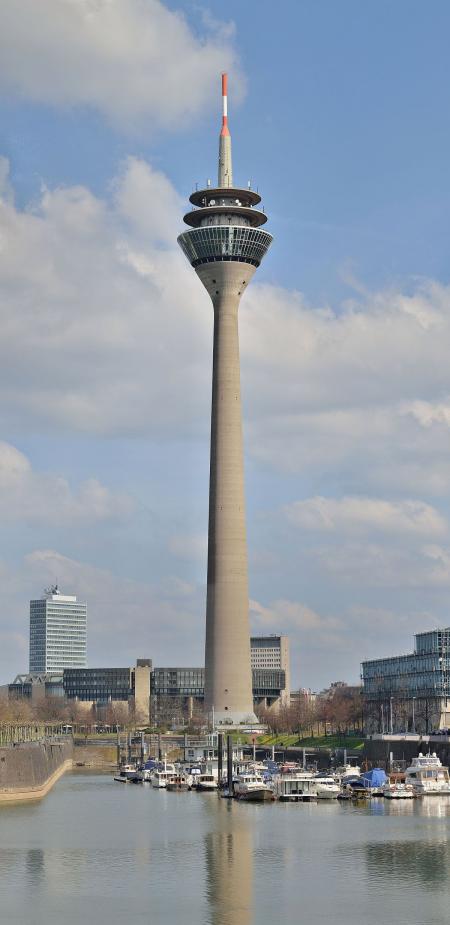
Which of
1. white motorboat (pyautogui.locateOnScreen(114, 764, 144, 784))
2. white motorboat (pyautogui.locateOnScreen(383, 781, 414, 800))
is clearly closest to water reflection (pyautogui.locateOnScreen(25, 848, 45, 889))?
white motorboat (pyautogui.locateOnScreen(383, 781, 414, 800))

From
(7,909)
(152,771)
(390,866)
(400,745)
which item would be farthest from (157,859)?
(152,771)

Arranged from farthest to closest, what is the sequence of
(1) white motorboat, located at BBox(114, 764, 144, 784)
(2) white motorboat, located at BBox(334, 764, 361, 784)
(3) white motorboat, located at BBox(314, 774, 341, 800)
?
(1) white motorboat, located at BBox(114, 764, 144, 784)
(2) white motorboat, located at BBox(334, 764, 361, 784)
(3) white motorboat, located at BBox(314, 774, 341, 800)

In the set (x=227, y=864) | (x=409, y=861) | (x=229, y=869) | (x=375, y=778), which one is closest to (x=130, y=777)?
(x=375, y=778)

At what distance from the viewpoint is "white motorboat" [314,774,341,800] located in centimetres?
12625

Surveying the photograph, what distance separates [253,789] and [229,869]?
4658 cm

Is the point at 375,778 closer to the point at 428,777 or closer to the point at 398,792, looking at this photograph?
the point at 428,777

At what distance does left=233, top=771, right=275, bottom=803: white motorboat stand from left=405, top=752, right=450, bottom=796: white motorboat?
42.5ft

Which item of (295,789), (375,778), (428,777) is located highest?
(428,777)

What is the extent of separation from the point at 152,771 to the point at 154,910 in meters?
97.7

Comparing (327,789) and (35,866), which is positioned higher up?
(327,789)

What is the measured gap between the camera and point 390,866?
3201 inches

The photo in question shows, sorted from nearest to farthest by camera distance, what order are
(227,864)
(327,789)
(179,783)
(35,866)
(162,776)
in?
(35,866), (227,864), (327,789), (179,783), (162,776)

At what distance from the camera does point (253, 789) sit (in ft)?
415

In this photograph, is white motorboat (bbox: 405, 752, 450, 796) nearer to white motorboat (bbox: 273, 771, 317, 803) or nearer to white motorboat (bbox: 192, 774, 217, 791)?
white motorboat (bbox: 273, 771, 317, 803)
